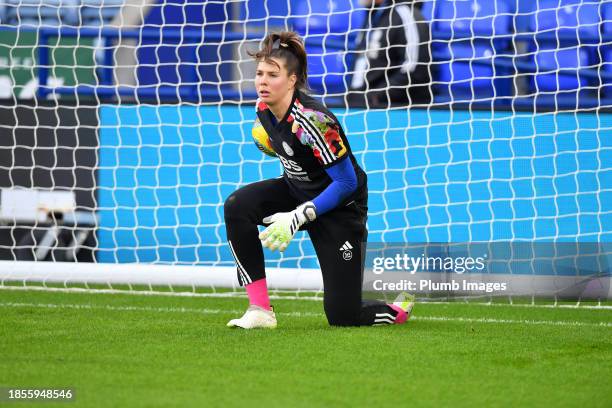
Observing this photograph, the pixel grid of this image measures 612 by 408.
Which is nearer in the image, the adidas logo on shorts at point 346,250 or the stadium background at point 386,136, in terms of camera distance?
the adidas logo on shorts at point 346,250

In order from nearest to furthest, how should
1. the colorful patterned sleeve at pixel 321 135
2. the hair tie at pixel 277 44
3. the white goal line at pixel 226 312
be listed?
the colorful patterned sleeve at pixel 321 135 → the hair tie at pixel 277 44 → the white goal line at pixel 226 312

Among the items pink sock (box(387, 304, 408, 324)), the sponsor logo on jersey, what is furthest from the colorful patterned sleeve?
pink sock (box(387, 304, 408, 324))

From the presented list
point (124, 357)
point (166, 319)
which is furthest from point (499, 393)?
point (166, 319)

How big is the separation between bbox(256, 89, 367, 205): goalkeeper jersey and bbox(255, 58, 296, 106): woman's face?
89 mm

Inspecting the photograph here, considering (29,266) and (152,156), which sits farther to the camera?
(152,156)

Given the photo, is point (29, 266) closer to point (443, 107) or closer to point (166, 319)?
point (166, 319)

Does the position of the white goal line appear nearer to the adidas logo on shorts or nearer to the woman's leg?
the woman's leg

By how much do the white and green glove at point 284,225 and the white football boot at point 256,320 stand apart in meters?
0.52

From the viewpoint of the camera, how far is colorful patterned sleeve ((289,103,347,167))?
17.7ft

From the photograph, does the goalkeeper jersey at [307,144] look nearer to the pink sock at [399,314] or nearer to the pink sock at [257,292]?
the pink sock at [257,292]

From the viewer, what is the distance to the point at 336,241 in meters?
5.68

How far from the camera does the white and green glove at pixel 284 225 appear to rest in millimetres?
5215

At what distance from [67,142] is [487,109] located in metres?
3.32

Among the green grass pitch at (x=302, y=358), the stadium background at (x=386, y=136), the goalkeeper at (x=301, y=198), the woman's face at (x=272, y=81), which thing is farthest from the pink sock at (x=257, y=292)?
the stadium background at (x=386, y=136)
